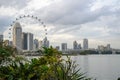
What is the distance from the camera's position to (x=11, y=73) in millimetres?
17734

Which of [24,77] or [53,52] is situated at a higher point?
[53,52]

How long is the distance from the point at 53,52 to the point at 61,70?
18.6 feet

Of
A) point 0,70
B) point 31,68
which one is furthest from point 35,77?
point 0,70

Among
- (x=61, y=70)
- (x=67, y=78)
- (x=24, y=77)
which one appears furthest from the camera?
(x=24, y=77)

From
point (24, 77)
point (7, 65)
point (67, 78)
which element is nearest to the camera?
point (67, 78)

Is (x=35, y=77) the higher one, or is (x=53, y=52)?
(x=53, y=52)

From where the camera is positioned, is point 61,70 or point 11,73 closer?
point 61,70

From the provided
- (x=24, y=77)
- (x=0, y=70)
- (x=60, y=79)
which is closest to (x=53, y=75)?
(x=60, y=79)

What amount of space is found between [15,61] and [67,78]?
674cm

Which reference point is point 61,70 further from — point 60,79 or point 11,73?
point 11,73

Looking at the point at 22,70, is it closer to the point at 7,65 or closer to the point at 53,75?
the point at 7,65

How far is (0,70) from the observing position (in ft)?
60.5

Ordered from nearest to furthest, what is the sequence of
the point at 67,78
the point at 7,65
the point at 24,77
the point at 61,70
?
the point at 67,78 → the point at 61,70 → the point at 24,77 → the point at 7,65

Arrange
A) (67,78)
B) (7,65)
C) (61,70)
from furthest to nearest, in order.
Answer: (7,65) < (61,70) < (67,78)
